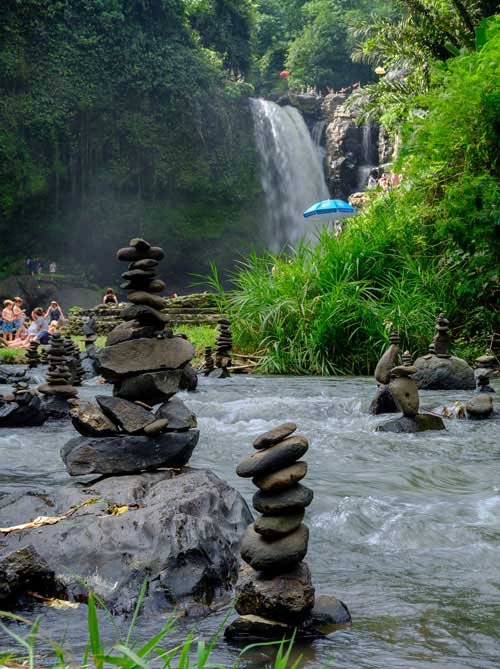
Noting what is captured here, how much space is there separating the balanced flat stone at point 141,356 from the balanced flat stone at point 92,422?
0.20m

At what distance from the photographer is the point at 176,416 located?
→ 4109mm

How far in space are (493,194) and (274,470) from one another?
35.1 ft

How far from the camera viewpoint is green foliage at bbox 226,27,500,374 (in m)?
12.3

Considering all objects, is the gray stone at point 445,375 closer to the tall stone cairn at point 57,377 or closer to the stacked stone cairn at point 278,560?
the tall stone cairn at point 57,377

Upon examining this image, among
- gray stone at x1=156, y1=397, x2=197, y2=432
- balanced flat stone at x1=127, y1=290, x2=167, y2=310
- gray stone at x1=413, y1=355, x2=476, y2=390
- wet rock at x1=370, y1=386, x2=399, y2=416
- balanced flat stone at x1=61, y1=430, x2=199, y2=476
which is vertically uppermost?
balanced flat stone at x1=127, y1=290, x2=167, y2=310

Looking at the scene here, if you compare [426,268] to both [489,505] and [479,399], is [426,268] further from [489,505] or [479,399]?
[489,505]

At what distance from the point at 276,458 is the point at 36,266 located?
32598 millimetres

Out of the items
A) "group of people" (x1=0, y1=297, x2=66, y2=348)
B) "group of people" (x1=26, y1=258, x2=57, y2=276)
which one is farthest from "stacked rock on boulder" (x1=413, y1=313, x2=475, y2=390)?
"group of people" (x1=26, y1=258, x2=57, y2=276)

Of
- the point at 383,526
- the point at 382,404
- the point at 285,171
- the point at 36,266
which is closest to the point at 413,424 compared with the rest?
the point at 382,404

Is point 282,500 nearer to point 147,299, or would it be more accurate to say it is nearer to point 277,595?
point 277,595

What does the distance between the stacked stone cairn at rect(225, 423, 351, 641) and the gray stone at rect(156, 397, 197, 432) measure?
4.94 feet

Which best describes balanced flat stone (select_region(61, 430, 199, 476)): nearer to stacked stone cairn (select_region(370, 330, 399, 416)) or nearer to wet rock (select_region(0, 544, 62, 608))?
wet rock (select_region(0, 544, 62, 608))

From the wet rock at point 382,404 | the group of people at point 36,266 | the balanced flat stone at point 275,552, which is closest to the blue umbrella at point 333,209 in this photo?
the group of people at point 36,266

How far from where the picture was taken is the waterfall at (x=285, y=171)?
35188 millimetres
